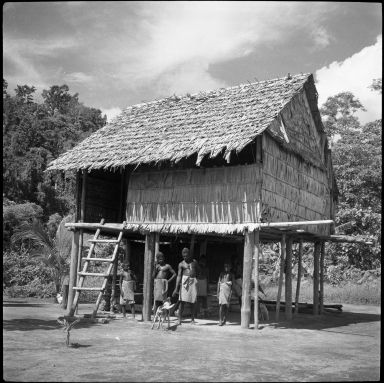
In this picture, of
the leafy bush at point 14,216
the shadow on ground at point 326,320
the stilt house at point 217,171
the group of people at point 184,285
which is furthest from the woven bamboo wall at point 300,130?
the leafy bush at point 14,216

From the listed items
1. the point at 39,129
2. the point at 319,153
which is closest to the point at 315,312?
the point at 319,153

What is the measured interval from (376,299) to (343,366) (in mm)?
13967

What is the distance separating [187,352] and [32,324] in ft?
14.3

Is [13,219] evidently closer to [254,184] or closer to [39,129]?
[39,129]

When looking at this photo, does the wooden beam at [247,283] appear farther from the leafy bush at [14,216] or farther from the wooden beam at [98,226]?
the leafy bush at [14,216]

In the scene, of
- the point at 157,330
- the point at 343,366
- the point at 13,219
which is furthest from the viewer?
the point at 13,219

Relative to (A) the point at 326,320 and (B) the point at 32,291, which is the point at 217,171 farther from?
(B) the point at 32,291

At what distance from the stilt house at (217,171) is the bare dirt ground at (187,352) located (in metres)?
1.46

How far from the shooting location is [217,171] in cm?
1199

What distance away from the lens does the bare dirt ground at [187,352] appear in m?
5.76

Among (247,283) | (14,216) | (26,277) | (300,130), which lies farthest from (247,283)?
(14,216)

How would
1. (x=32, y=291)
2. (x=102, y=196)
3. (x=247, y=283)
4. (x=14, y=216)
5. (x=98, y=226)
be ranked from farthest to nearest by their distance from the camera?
(x=14, y=216), (x=32, y=291), (x=102, y=196), (x=98, y=226), (x=247, y=283)

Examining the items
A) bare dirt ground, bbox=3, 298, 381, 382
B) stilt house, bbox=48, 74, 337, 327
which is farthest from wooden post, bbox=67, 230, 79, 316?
bare dirt ground, bbox=3, 298, 381, 382

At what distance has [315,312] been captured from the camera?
1468cm
